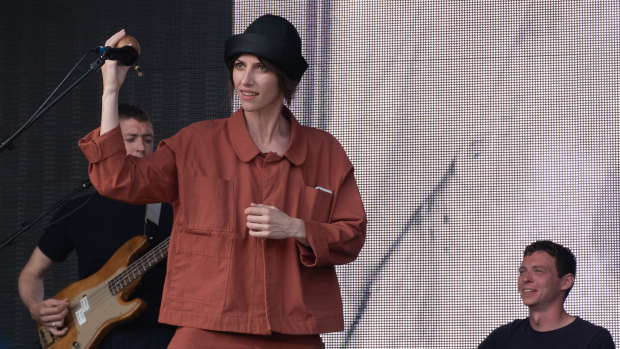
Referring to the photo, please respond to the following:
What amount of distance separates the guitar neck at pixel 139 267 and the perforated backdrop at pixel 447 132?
1.37 m

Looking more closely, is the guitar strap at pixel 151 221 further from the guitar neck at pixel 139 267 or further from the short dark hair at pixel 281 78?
the short dark hair at pixel 281 78

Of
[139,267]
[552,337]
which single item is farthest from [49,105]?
[552,337]

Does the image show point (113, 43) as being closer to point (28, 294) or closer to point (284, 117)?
point (284, 117)

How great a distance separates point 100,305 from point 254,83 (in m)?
1.40

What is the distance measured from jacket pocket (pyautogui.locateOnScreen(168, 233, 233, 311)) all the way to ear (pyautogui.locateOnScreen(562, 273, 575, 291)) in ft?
6.92

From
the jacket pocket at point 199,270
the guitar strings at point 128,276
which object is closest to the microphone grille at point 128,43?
the jacket pocket at point 199,270

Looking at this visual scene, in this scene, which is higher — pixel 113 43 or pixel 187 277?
pixel 113 43

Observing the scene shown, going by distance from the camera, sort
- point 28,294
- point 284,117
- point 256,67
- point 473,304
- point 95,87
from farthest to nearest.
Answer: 1. point 95,87
2. point 473,304
3. point 28,294
4. point 284,117
5. point 256,67

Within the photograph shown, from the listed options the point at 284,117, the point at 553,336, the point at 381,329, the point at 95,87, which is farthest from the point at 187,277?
the point at 95,87

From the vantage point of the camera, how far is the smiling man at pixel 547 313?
333cm

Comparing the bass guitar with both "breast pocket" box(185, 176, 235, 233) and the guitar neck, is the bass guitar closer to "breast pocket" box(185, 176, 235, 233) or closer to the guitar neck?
the guitar neck

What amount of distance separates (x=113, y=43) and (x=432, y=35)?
243 cm

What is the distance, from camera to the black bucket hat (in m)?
2.02

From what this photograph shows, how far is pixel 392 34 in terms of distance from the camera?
13.7 ft
